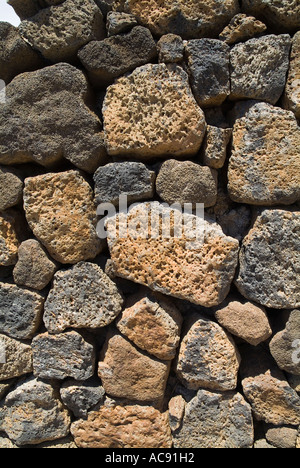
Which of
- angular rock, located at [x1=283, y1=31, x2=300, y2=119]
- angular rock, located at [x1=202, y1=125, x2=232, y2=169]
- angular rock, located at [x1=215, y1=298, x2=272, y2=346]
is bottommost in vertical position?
angular rock, located at [x1=215, y1=298, x2=272, y2=346]

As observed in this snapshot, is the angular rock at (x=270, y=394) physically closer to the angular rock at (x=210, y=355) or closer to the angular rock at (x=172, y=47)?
the angular rock at (x=210, y=355)

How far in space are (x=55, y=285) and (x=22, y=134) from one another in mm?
814

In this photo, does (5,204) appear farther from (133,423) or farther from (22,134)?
(133,423)

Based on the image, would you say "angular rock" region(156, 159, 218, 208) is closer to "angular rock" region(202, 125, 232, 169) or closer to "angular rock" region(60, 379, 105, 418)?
"angular rock" region(202, 125, 232, 169)

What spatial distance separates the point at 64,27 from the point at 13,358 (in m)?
1.78

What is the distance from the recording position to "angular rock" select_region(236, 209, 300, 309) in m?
1.47

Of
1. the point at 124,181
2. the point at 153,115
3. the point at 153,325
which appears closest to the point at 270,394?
the point at 153,325

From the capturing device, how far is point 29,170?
1726 millimetres

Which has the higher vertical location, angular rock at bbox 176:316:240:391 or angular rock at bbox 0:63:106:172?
angular rock at bbox 0:63:106:172

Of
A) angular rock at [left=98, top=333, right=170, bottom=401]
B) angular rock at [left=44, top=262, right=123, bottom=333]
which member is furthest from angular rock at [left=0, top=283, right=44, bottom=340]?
angular rock at [left=98, top=333, right=170, bottom=401]

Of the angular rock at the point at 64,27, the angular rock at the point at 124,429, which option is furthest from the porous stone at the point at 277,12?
the angular rock at the point at 124,429

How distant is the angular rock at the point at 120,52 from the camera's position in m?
1.46

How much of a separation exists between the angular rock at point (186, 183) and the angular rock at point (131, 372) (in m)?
0.82

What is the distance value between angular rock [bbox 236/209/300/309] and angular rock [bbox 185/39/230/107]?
2.09 ft
